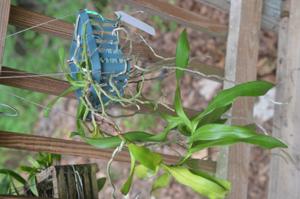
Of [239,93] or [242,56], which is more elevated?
[242,56]

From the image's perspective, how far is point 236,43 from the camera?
1.26 meters

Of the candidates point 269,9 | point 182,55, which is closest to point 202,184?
point 182,55

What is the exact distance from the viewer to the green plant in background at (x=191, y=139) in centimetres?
77

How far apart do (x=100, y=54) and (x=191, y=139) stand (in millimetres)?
227

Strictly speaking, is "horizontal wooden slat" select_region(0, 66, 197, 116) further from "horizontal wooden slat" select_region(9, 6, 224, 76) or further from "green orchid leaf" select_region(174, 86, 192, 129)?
"green orchid leaf" select_region(174, 86, 192, 129)

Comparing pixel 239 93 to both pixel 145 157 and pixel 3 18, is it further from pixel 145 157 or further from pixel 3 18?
pixel 3 18

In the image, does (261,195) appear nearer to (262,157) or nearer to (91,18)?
(262,157)

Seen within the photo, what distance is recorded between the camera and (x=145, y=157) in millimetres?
762

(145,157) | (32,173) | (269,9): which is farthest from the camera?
(269,9)

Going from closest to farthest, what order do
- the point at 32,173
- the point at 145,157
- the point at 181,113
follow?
the point at 145,157, the point at 181,113, the point at 32,173

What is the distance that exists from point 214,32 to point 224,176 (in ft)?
1.35

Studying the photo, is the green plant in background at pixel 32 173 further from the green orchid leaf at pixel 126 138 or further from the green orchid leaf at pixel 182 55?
the green orchid leaf at pixel 182 55

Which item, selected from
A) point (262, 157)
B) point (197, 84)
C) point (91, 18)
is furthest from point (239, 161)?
point (197, 84)

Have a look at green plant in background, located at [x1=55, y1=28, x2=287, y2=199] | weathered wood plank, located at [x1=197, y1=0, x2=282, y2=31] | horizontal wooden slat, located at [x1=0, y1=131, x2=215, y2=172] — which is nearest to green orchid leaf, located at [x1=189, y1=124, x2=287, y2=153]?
green plant in background, located at [x1=55, y1=28, x2=287, y2=199]
